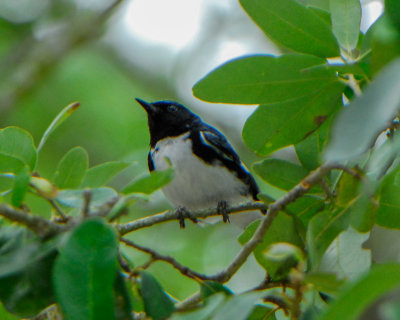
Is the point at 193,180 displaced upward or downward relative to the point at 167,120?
downward

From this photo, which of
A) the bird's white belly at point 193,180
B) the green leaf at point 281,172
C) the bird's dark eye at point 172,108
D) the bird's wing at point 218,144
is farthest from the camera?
the bird's dark eye at point 172,108

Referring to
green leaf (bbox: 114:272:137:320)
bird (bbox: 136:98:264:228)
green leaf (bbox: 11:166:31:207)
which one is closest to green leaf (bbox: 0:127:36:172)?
green leaf (bbox: 11:166:31:207)

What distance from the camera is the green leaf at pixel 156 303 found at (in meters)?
1.49

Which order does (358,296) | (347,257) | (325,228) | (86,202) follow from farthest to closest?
(347,257) → (325,228) → (86,202) → (358,296)

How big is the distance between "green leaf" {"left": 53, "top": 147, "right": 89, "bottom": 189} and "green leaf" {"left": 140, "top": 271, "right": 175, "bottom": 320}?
1.84 ft

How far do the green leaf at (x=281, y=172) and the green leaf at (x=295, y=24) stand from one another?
396 mm

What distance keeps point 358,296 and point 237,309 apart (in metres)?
0.26

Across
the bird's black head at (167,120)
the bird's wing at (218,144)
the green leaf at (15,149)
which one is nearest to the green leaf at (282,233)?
the green leaf at (15,149)

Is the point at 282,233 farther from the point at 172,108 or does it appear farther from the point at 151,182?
the point at 172,108

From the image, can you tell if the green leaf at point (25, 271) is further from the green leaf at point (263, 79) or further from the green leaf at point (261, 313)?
the green leaf at point (263, 79)

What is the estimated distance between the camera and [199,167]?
Answer: 3.76 m

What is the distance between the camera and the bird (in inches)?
148

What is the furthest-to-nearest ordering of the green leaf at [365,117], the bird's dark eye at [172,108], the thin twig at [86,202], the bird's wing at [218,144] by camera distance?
the bird's dark eye at [172,108] → the bird's wing at [218,144] → the thin twig at [86,202] → the green leaf at [365,117]

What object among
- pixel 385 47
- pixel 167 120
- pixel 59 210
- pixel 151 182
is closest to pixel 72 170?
pixel 59 210
